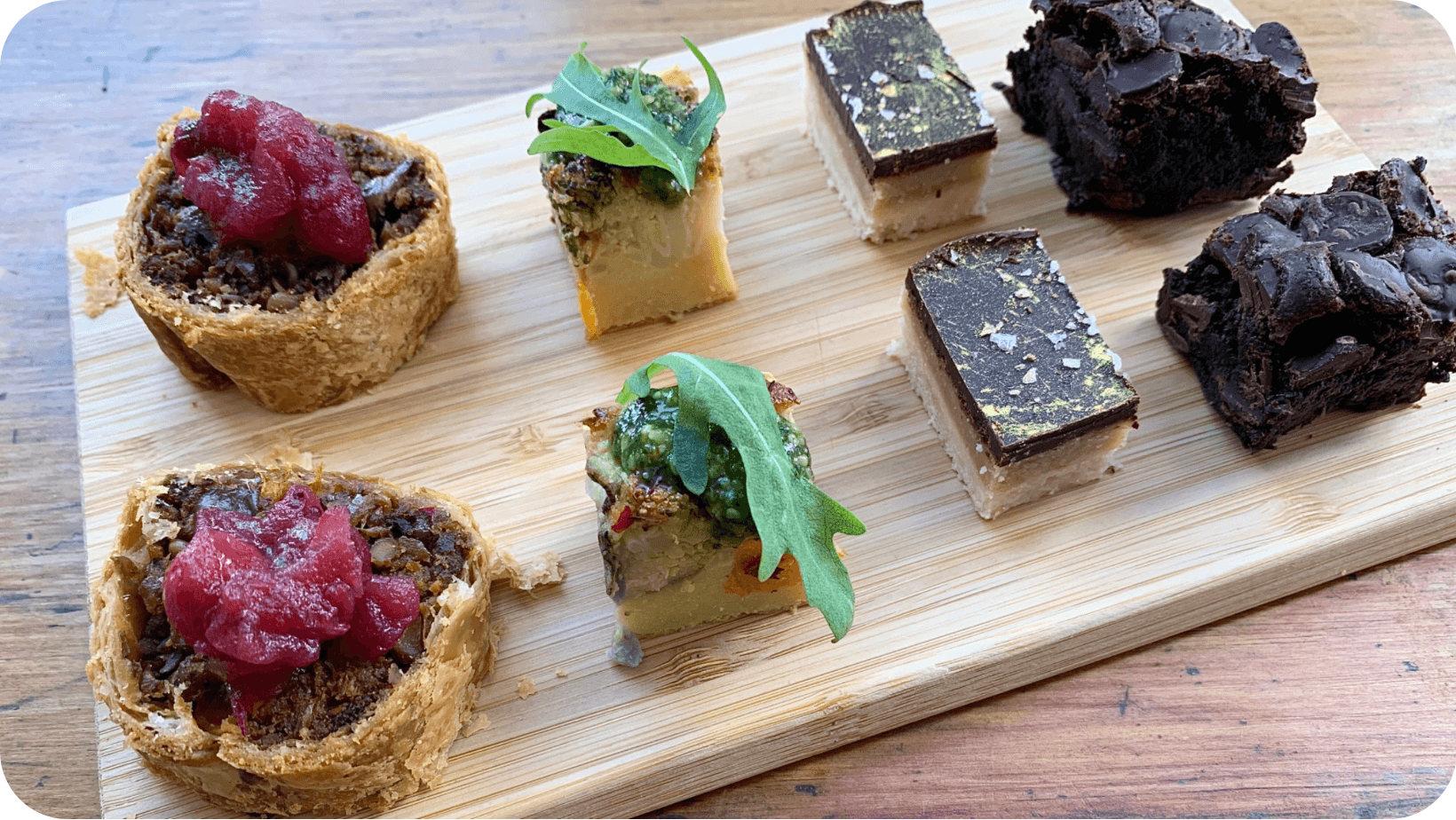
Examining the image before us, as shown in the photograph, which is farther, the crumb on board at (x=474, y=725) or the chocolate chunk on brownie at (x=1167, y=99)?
the chocolate chunk on brownie at (x=1167, y=99)

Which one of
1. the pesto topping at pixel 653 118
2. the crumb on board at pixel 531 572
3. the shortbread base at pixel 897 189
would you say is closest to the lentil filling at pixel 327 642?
the crumb on board at pixel 531 572

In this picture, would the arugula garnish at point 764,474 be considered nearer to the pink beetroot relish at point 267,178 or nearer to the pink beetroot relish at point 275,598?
the pink beetroot relish at point 275,598

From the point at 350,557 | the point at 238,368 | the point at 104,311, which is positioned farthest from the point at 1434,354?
the point at 104,311

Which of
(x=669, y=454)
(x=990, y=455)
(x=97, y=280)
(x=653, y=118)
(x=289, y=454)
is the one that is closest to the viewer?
(x=669, y=454)

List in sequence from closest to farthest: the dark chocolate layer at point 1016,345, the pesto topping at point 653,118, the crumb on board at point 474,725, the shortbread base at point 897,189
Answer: the crumb on board at point 474,725 < the dark chocolate layer at point 1016,345 < the pesto topping at point 653,118 < the shortbread base at point 897,189

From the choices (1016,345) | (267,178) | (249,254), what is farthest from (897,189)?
(249,254)

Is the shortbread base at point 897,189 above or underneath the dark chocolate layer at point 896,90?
underneath

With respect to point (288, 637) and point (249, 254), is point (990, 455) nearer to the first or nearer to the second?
point (288, 637)

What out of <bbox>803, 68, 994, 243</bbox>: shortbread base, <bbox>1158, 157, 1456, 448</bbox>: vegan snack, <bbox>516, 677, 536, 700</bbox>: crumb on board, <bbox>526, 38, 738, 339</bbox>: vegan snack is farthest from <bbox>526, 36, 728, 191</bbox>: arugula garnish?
<bbox>1158, 157, 1456, 448</bbox>: vegan snack
